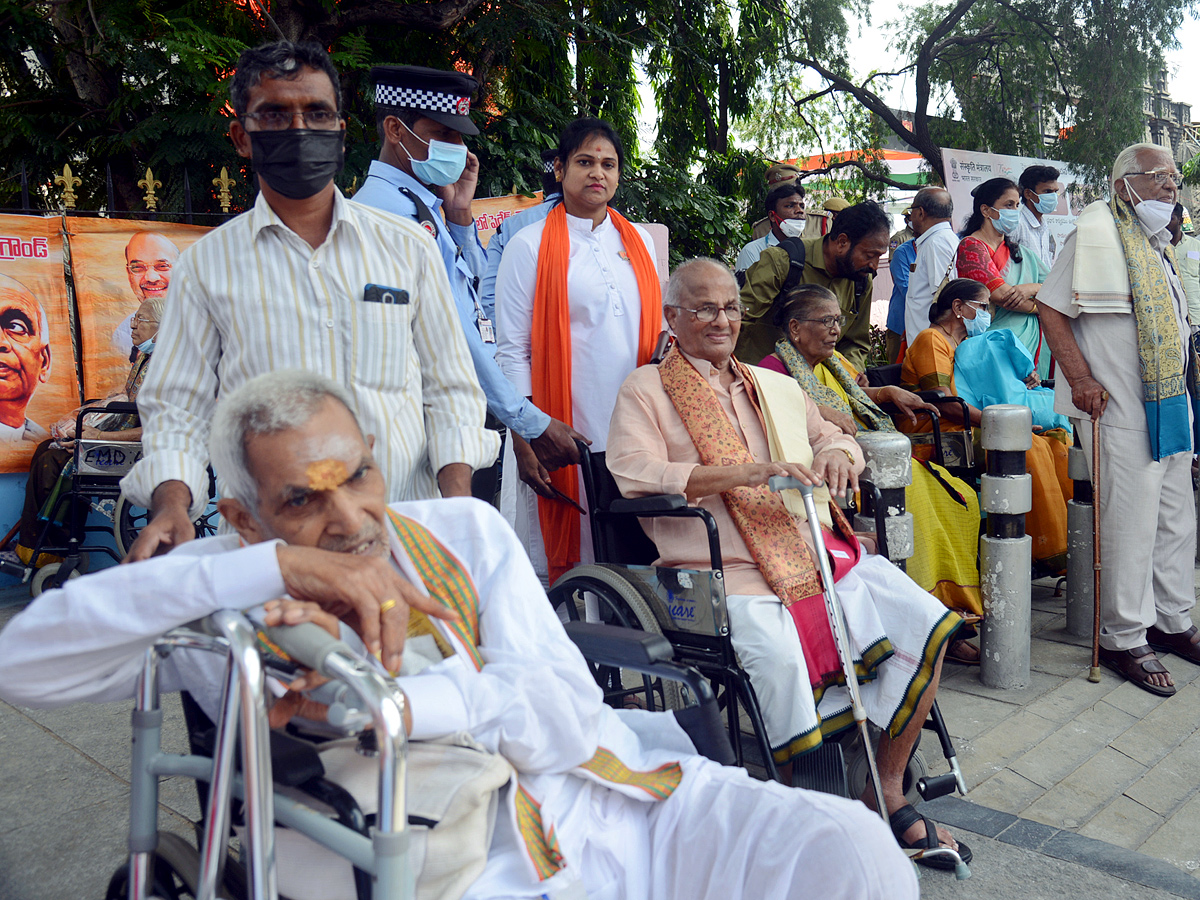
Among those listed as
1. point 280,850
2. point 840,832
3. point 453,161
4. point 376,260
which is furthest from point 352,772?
point 453,161

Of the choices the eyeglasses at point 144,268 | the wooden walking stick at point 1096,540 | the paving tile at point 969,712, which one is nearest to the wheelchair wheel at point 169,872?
the paving tile at point 969,712

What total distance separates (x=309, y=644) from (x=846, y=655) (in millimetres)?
1735

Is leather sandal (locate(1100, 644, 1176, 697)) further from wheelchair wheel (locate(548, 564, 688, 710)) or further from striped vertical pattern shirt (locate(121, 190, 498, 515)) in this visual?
striped vertical pattern shirt (locate(121, 190, 498, 515))

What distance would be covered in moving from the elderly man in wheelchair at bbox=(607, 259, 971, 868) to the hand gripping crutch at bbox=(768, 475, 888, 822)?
0.13 feet

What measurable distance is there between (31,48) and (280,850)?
7203mm

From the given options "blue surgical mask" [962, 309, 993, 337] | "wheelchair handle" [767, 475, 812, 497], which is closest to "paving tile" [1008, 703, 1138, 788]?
"wheelchair handle" [767, 475, 812, 497]

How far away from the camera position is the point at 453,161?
3424mm

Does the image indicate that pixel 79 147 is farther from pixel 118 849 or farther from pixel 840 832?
pixel 840 832

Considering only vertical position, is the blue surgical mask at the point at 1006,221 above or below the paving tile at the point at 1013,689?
above

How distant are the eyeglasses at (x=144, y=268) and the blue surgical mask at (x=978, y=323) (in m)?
4.46

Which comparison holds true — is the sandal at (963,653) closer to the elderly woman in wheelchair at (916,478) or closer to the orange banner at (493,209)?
the elderly woman in wheelchair at (916,478)

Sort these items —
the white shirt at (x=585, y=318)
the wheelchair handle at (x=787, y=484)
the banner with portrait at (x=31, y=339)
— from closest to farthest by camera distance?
the wheelchair handle at (x=787, y=484), the white shirt at (x=585, y=318), the banner with portrait at (x=31, y=339)

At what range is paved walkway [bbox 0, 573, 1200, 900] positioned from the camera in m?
2.51

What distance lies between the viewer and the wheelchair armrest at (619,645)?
1.83 metres
